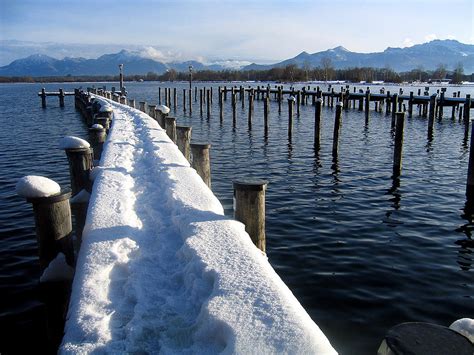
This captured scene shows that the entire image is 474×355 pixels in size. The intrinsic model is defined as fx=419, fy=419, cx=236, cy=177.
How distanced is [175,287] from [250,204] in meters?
1.44

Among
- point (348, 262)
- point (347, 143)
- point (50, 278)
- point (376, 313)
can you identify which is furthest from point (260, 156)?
point (50, 278)

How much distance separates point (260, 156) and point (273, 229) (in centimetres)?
888

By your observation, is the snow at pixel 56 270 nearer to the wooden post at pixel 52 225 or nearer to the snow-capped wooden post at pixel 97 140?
the wooden post at pixel 52 225

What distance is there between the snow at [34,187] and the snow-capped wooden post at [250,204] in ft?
6.72

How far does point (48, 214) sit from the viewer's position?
452 cm

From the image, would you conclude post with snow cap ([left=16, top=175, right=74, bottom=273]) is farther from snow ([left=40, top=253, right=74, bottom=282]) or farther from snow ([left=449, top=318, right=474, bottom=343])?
snow ([left=449, top=318, right=474, bottom=343])

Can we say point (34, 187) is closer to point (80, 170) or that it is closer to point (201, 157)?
point (80, 170)

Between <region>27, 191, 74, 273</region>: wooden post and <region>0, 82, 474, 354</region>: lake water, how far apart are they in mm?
1447

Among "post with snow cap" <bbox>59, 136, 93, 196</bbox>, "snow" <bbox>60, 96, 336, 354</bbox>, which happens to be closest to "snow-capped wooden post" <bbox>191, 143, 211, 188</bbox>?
"post with snow cap" <bbox>59, 136, 93, 196</bbox>

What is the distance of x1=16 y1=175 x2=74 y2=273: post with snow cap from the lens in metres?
4.36

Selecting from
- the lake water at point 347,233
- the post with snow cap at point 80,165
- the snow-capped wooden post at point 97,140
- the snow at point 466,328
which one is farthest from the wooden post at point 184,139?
the snow at point 466,328

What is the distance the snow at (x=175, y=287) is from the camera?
298 cm

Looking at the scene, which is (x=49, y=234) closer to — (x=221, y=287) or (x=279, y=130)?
(x=221, y=287)

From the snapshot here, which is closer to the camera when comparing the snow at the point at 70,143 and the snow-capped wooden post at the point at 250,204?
the snow-capped wooden post at the point at 250,204
